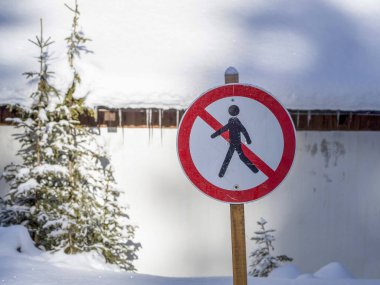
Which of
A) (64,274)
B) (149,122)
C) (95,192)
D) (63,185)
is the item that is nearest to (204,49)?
(149,122)

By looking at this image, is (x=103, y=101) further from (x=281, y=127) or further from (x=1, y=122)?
(x=281, y=127)

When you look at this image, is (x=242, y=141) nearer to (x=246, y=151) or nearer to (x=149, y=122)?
(x=246, y=151)

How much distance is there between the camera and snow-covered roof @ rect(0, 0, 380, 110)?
692 centimetres

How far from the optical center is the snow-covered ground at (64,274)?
4.57 metres

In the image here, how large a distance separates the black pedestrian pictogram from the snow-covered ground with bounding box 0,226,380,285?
198cm

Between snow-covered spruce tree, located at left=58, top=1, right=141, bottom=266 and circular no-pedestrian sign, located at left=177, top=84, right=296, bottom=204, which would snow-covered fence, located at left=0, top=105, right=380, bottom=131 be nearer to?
snow-covered spruce tree, located at left=58, top=1, right=141, bottom=266

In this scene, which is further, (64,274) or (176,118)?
(176,118)

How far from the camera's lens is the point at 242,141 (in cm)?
293

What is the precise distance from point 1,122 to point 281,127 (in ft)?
15.9

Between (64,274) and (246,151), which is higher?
(246,151)

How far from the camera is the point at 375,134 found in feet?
24.3

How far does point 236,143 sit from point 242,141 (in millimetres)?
28

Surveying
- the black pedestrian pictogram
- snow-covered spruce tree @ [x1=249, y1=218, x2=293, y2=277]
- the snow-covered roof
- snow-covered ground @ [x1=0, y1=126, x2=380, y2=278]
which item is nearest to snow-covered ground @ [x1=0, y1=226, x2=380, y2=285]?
snow-covered spruce tree @ [x1=249, y1=218, x2=293, y2=277]

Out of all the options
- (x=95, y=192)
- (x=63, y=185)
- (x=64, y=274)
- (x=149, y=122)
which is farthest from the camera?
(x=149, y=122)
